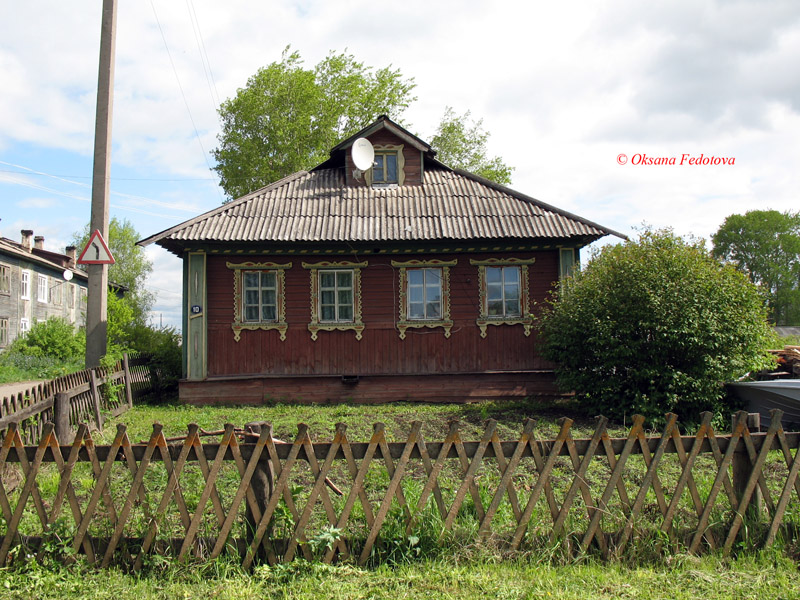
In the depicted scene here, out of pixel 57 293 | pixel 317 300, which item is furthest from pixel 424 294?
pixel 57 293

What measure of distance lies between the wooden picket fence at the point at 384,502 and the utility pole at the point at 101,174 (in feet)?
23.0

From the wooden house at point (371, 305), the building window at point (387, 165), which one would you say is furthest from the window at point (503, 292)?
the building window at point (387, 165)

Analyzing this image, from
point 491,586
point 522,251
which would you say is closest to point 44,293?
point 522,251

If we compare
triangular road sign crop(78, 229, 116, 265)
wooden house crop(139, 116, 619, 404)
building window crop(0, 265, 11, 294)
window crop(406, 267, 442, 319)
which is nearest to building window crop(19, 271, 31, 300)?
building window crop(0, 265, 11, 294)

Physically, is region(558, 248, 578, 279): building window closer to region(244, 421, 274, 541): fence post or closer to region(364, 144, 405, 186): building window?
region(364, 144, 405, 186): building window

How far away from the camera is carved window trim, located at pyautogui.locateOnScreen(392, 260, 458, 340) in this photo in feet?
39.1

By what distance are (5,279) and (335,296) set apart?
942 inches

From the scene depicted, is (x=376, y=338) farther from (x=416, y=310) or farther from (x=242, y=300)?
(x=242, y=300)

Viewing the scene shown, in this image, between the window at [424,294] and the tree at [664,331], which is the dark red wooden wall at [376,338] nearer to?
the window at [424,294]

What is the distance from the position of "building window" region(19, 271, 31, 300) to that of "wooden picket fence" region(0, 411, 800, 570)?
30970 mm

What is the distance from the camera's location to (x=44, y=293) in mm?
33094

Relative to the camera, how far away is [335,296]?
12047mm

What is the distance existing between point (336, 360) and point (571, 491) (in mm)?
8367

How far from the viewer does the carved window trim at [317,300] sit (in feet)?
39.0
